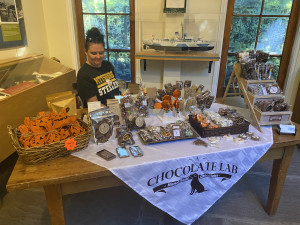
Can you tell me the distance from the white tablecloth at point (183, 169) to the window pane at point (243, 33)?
2.08 meters

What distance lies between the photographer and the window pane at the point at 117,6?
3.12 meters

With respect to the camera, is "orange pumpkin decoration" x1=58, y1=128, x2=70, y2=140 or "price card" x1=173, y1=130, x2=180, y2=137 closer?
"orange pumpkin decoration" x1=58, y1=128, x2=70, y2=140

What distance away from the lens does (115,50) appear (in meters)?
3.36

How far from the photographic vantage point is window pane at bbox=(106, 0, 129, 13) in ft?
10.2

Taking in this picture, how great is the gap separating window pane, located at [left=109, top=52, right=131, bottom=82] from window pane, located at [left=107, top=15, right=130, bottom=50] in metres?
0.10

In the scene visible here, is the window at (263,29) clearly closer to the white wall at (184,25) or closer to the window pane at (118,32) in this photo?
the white wall at (184,25)

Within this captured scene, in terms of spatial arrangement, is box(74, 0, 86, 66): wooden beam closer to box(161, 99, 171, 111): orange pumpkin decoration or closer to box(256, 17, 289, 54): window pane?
box(161, 99, 171, 111): orange pumpkin decoration

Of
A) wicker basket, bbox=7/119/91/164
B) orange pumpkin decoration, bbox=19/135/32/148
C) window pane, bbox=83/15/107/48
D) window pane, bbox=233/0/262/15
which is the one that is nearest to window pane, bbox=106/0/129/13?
window pane, bbox=83/15/107/48

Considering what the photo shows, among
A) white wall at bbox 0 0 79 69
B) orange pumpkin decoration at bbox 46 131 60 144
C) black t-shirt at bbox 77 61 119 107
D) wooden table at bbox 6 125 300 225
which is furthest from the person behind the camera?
white wall at bbox 0 0 79 69

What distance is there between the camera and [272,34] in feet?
10.3

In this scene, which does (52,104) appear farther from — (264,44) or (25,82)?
(264,44)

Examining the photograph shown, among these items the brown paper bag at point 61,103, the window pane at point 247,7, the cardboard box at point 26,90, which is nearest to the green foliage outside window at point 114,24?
the cardboard box at point 26,90

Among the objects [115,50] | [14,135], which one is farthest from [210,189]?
[115,50]

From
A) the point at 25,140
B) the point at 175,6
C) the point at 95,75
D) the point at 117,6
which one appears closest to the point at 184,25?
the point at 175,6
